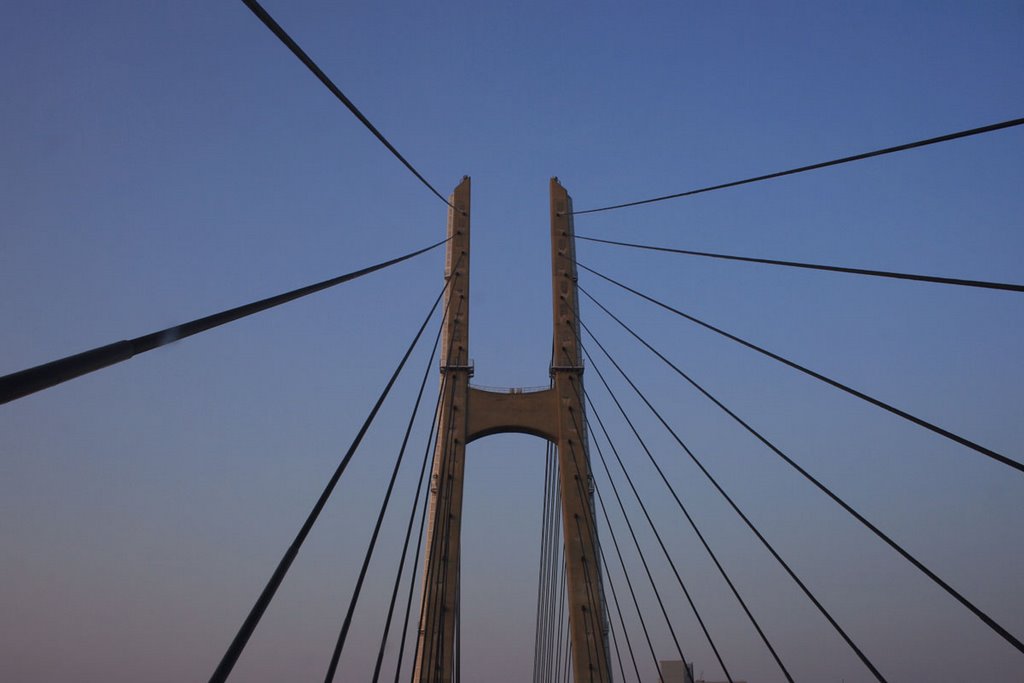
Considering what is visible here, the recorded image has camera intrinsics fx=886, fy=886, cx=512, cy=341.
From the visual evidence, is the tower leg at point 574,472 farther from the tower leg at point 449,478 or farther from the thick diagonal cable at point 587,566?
the tower leg at point 449,478

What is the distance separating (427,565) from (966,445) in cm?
1016

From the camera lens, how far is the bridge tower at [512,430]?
49.2 feet

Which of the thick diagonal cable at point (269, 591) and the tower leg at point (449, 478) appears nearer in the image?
the thick diagonal cable at point (269, 591)

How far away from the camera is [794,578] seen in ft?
32.3

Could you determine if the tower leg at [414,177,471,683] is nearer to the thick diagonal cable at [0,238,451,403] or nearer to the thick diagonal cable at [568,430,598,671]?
the thick diagonal cable at [568,430,598,671]

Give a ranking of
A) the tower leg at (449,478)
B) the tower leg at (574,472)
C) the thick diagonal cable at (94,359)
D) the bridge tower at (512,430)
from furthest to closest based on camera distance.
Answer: the tower leg at (574,472)
the bridge tower at (512,430)
the tower leg at (449,478)
the thick diagonal cable at (94,359)

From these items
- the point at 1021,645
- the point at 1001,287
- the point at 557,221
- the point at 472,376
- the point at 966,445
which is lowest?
the point at 1021,645

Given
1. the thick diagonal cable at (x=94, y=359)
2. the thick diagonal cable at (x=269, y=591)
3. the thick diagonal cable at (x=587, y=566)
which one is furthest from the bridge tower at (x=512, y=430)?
the thick diagonal cable at (x=94, y=359)

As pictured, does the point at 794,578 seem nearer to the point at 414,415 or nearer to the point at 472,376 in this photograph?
the point at 414,415

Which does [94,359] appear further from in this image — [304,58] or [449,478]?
[449,478]

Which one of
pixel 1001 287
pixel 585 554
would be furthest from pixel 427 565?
pixel 1001 287

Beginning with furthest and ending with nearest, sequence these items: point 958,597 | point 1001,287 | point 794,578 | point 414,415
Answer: point 414,415 → point 794,578 → point 958,597 → point 1001,287

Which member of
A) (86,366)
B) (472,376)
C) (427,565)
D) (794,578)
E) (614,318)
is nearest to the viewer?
(86,366)

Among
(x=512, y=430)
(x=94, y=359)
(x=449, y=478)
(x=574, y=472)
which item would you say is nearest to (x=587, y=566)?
(x=574, y=472)
